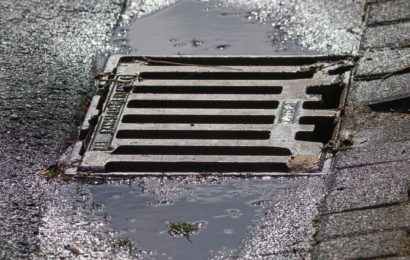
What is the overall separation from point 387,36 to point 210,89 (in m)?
0.99

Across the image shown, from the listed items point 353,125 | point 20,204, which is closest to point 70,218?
point 20,204

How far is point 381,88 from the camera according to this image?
4473 mm

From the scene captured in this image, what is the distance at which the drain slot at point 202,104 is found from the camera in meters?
4.50

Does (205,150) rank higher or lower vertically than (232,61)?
lower

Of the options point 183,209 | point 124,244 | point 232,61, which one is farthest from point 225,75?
point 124,244

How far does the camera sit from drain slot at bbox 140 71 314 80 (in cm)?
473

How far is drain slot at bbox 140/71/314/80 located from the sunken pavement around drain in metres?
0.30

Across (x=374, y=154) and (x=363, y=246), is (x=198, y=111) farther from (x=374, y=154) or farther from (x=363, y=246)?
(x=363, y=246)

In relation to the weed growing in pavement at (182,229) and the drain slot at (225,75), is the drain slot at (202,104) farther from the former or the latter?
the weed growing in pavement at (182,229)

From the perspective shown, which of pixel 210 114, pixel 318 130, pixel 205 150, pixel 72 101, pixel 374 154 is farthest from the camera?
pixel 72 101

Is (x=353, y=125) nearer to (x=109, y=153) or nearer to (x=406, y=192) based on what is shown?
(x=406, y=192)

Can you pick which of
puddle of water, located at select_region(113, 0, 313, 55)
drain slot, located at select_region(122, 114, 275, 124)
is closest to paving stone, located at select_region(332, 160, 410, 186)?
drain slot, located at select_region(122, 114, 275, 124)

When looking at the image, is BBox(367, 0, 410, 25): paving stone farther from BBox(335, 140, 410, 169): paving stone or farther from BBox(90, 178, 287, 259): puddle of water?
BBox(90, 178, 287, 259): puddle of water

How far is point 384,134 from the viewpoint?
411 centimetres
